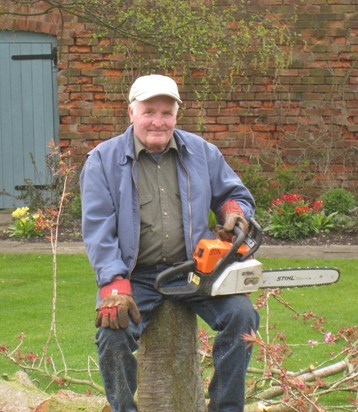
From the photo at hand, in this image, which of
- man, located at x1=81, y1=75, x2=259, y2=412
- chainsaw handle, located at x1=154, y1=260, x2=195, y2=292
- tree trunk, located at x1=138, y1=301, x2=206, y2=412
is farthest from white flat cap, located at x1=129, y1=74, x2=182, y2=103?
tree trunk, located at x1=138, y1=301, x2=206, y2=412

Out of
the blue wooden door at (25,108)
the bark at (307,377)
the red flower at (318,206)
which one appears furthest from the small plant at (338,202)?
the bark at (307,377)

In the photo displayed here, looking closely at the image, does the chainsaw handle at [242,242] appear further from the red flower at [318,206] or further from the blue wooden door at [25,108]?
the blue wooden door at [25,108]

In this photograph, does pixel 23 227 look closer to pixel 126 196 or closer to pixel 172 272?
pixel 126 196

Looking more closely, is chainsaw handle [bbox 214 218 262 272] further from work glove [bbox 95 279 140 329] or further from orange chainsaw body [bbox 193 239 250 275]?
work glove [bbox 95 279 140 329]

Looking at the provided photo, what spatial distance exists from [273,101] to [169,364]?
8.70m

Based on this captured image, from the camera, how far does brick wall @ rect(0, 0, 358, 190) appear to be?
1301 cm

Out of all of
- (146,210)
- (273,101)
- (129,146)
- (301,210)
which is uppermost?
(129,146)

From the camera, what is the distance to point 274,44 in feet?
38.9

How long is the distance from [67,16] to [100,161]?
28.1 ft

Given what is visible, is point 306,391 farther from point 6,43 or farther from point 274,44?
point 6,43

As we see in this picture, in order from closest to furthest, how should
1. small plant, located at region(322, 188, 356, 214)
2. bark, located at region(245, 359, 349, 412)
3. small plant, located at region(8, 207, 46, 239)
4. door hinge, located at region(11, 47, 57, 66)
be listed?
bark, located at region(245, 359, 349, 412)
small plant, located at region(8, 207, 46, 239)
small plant, located at region(322, 188, 356, 214)
door hinge, located at region(11, 47, 57, 66)

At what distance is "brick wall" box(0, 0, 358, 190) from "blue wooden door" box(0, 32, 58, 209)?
0.27 m

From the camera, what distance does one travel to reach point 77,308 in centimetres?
825

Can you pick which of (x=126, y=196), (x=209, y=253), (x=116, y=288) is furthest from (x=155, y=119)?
(x=116, y=288)
